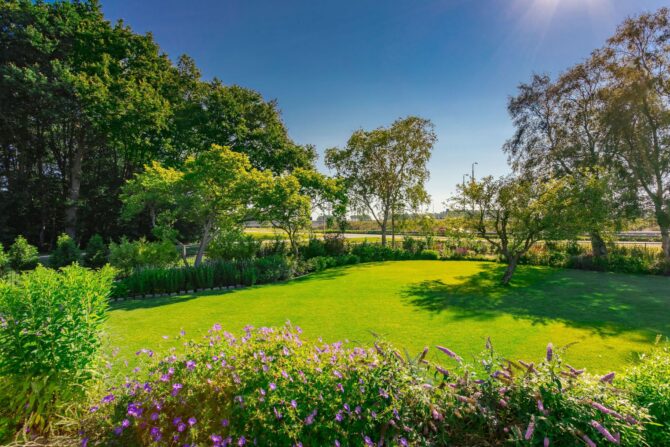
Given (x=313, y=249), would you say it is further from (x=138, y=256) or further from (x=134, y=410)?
(x=134, y=410)

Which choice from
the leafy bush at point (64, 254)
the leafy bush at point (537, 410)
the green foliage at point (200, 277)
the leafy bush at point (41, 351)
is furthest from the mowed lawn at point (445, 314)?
the leafy bush at point (64, 254)

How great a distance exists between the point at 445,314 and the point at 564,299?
457cm

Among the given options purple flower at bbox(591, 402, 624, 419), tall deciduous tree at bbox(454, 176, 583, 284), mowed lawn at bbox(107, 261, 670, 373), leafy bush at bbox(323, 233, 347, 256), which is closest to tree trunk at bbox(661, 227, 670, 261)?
mowed lawn at bbox(107, 261, 670, 373)

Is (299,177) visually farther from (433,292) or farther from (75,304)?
(75,304)

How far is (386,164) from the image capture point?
22.6 meters

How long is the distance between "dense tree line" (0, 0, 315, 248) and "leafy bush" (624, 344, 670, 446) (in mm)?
22668

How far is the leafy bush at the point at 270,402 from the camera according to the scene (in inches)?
84.8

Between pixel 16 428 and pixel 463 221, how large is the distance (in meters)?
12.6

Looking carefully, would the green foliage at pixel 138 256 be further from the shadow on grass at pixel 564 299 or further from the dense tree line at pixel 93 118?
the shadow on grass at pixel 564 299

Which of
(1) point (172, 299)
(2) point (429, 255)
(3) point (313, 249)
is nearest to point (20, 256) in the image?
(1) point (172, 299)

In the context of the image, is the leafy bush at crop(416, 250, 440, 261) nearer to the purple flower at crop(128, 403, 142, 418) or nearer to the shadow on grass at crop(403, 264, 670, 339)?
the shadow on grass at crop(403, 264, 670, 339)

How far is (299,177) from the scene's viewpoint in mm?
17000

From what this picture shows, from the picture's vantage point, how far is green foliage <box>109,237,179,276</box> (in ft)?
38.6

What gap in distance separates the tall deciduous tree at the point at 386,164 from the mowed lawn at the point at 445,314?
1148 cm
